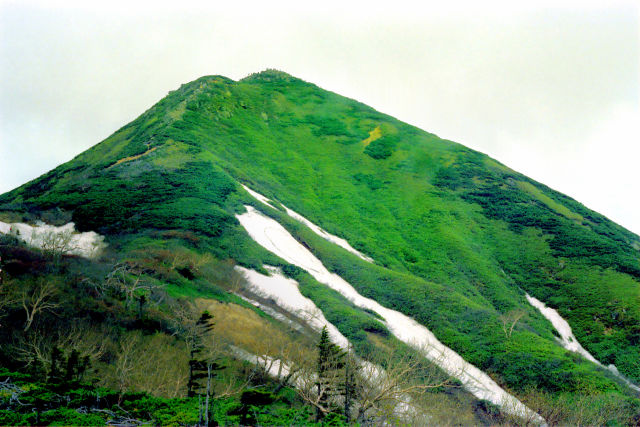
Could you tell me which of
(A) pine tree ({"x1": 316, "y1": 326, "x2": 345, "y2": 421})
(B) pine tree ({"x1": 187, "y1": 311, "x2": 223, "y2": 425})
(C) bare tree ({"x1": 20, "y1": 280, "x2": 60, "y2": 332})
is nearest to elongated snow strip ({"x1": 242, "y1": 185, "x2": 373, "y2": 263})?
(B) pine tree ({"x1": 187, "y1": 311, "x2": 223, "y2": 425})

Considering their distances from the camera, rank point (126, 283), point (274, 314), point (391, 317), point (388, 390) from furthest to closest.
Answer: point (391, 317) → point (274, 314) → point (126, 283) → point (388, 390)

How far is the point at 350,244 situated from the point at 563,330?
21.3 meters

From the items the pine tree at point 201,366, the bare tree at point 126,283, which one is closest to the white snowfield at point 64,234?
the bare tree at point 126,283

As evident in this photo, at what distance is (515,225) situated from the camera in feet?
189

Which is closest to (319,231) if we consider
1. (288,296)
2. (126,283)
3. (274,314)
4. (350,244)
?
(350,244)

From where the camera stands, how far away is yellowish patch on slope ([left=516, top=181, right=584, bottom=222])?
199 ft

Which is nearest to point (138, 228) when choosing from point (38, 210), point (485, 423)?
point (38, 210)

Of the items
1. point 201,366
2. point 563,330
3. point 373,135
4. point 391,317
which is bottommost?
point 201,366

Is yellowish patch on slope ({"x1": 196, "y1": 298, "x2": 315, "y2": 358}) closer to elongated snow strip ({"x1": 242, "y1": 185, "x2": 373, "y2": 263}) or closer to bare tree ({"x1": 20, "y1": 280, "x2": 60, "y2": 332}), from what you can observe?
bare tree ({"x1": 20, "y1": 280, "x2": 60, "y2": 332})

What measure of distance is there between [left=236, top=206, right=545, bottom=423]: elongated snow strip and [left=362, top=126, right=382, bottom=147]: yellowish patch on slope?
37.1 metres

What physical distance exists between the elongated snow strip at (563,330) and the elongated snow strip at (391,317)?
40.5 ft

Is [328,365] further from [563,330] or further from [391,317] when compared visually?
[563,330]

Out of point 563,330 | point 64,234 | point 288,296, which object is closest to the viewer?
point 64,234

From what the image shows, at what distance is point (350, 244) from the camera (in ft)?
168
